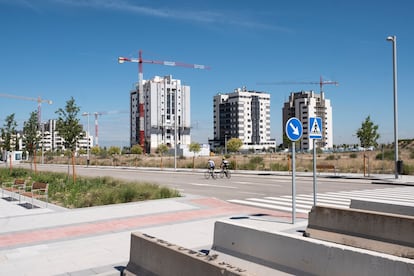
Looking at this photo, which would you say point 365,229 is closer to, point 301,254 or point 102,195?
point 301,254

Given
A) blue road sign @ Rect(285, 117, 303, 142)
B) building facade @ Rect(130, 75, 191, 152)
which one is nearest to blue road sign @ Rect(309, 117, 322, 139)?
blue road sign @ Rect(285, 117, 303, 142)

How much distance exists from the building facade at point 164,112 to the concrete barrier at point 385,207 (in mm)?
139268

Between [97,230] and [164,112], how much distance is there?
474 feet

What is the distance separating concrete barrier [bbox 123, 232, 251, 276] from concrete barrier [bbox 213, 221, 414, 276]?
0.80 meters

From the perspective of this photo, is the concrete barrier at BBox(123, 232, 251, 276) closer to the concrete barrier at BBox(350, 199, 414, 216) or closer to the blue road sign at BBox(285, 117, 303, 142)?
the concrete barrier at BBox(350, 199, 414, 216)

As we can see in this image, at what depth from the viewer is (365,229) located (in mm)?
6266

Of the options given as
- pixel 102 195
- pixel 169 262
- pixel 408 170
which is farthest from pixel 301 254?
pixel 408 170

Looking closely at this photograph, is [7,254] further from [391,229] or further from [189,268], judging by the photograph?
[391,229]

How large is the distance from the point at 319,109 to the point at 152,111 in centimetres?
7278

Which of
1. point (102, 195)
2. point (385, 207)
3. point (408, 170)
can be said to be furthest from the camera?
point (408, 170)

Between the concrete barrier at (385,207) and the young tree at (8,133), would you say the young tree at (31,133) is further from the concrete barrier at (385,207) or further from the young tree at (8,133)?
the concrete barrier at (385,207)

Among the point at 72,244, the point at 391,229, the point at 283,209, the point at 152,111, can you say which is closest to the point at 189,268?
the point at 391,229

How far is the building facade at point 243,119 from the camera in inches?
6742

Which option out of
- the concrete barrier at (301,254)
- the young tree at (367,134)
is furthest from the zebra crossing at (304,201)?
the young tree at (367,134)
